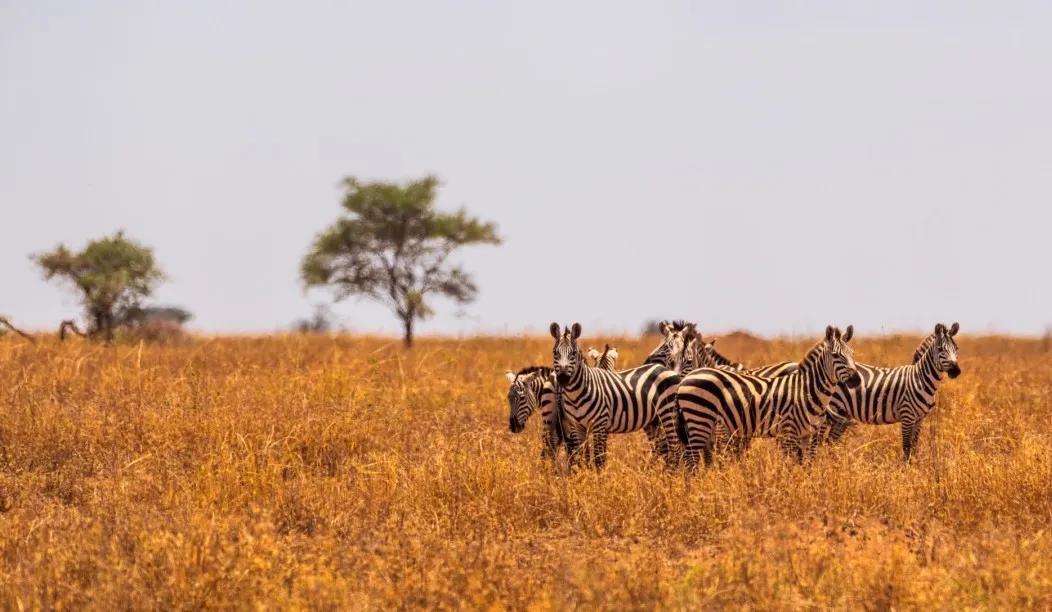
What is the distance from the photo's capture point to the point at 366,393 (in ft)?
49.1

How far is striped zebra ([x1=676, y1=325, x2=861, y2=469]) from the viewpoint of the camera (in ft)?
34.1

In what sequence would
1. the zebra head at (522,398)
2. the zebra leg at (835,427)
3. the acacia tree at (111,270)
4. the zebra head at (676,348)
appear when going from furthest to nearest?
the acacia tree at (111,270)
the zebra leg at (835,427)
the zebra head at (676,348)
the zebra head at (522,398)

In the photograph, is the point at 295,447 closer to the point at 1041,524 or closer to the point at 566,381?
the point at 566,381

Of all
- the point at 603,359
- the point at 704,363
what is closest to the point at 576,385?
the point at 603,359

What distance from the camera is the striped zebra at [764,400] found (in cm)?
1041

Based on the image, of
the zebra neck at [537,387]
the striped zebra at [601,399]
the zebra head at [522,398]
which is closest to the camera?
the striped zebra at [601,399]

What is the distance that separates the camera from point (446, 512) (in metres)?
8.45

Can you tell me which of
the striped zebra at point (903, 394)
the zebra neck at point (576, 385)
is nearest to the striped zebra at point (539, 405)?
the zebra neck at point (576, 385)

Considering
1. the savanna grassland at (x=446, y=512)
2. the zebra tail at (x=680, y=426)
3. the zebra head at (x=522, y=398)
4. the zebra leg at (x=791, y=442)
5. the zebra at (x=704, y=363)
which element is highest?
the zebra at (x=704, y=363)

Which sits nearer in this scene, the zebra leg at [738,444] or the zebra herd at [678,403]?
the zebra herd at [678,403]

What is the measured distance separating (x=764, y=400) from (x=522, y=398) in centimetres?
223

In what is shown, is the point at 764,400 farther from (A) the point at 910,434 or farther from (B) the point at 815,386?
(A) the point at 910,434

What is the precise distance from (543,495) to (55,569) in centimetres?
363

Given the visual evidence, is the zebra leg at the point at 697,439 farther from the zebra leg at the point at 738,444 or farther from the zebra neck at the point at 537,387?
the zebra neck at the point at 537,387
